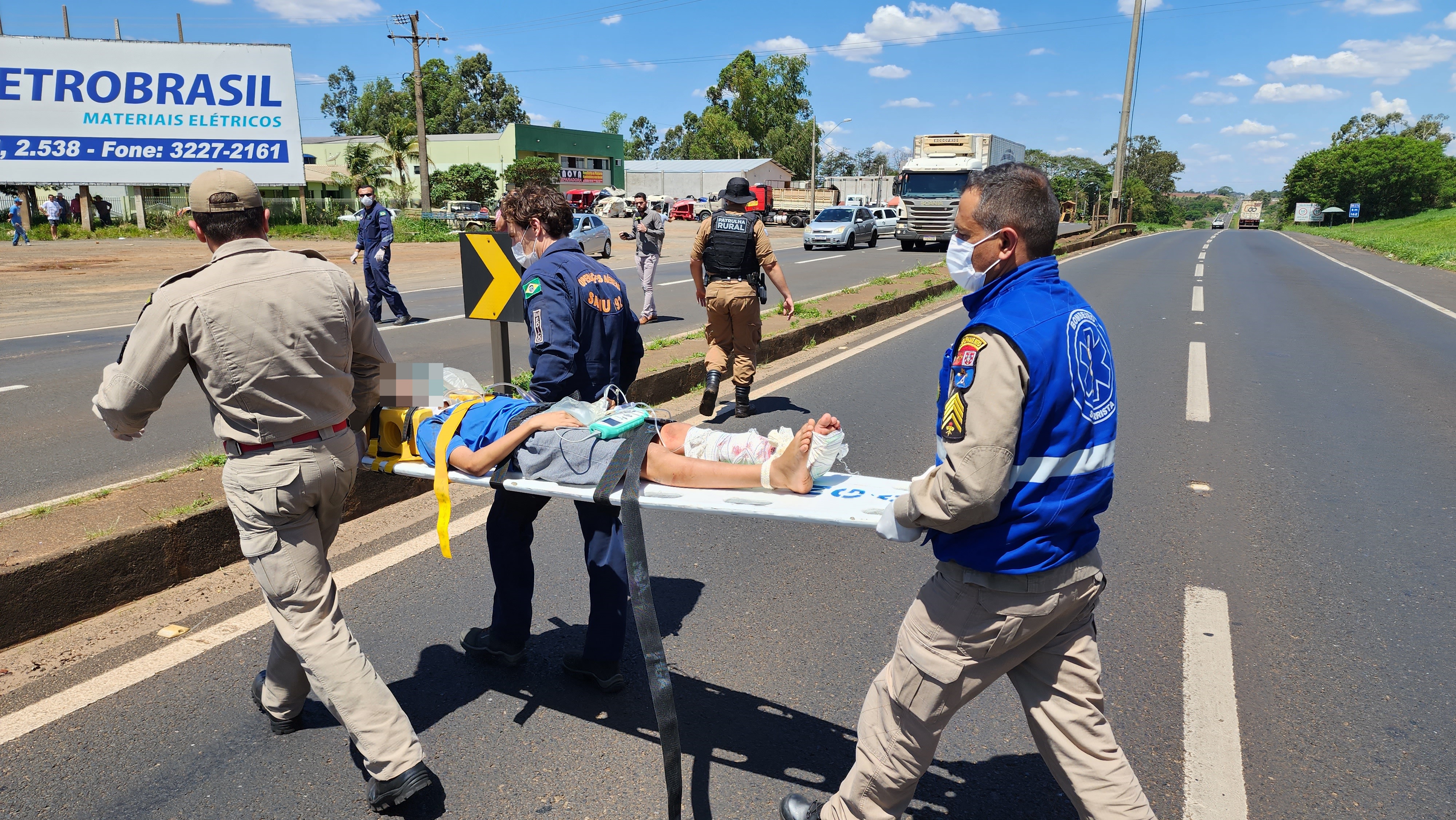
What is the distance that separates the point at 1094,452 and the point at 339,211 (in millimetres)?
44214

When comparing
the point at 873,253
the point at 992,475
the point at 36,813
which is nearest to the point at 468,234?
the point at 36,813

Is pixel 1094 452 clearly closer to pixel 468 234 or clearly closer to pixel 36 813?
pixel 36 813

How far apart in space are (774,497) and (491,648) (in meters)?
1.46

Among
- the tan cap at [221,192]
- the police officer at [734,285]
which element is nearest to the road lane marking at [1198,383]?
the police officer at [734,285]

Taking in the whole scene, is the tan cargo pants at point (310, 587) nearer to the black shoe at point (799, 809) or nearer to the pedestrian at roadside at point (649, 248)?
the black shoe at point (799, 809)

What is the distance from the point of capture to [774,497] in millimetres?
2615

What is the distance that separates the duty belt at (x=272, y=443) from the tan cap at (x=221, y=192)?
677 millimetres

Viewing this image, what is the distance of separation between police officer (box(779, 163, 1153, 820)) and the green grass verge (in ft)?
89.4

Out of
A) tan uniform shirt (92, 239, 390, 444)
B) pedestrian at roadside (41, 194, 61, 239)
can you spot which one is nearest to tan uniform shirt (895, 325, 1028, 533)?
tan uniform shirt (92, 239, 390, 444)

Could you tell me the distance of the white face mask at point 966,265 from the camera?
2150 millimetres

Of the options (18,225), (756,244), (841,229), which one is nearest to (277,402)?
(756,244)

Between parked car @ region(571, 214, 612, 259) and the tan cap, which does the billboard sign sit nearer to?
parked car @ region(571, 214, 612, 259)

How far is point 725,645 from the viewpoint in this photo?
11.8 ft

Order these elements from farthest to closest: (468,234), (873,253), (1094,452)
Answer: (873,253), (468,234), (1094,452)
